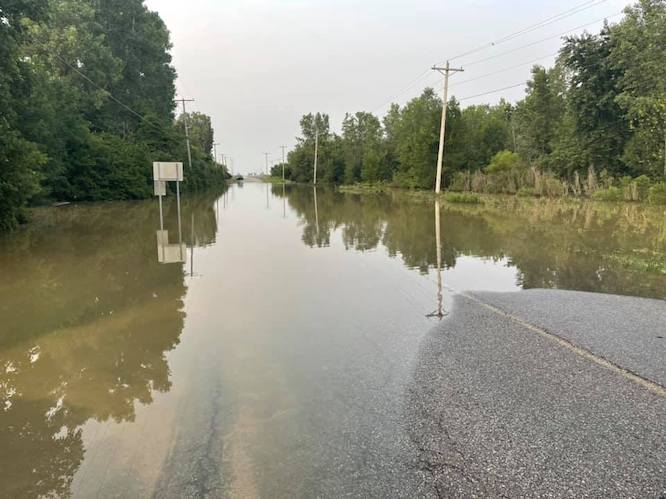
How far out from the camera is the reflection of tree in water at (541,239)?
10.9 metres

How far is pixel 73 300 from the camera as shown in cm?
888

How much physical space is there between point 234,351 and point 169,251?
29.4 feet

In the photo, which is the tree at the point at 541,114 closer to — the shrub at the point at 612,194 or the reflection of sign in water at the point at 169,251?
the shrub at the point at 612,194

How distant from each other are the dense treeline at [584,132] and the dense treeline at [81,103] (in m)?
26.6

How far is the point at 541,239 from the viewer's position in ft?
54.0

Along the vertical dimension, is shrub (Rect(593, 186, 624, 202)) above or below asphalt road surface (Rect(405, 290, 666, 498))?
above

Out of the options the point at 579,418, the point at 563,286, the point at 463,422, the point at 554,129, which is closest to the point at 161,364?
the point at 463,422

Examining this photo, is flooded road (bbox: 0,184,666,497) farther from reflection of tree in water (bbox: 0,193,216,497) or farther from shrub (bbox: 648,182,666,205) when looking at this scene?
shrub (bbox: 648,182,666,205)

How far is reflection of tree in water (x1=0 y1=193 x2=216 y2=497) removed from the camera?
4062 millimetres

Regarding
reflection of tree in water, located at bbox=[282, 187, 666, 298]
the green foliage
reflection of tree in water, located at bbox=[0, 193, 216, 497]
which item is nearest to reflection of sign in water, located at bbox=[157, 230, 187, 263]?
reflection of tree in water, located at bbox=[0, 193, 216, 497]

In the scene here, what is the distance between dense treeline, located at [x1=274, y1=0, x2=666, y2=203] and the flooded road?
20310mm

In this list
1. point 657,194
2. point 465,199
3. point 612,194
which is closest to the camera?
point 657,194

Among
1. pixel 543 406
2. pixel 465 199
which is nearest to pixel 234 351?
pixel 543 406

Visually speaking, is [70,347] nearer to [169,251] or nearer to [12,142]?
[169,251]
